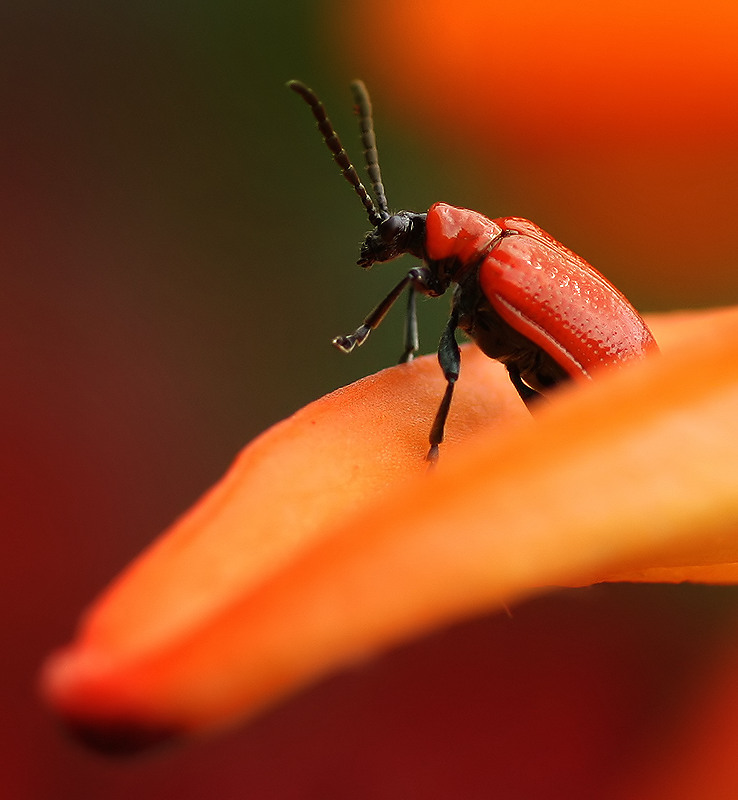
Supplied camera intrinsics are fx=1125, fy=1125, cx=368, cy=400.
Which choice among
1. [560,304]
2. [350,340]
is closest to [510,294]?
[560,304]

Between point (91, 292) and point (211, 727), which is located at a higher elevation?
point (91, 292)

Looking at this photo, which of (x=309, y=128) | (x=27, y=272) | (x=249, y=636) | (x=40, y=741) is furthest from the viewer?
(x=309, y=128)

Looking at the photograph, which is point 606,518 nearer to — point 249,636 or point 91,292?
point 249,636

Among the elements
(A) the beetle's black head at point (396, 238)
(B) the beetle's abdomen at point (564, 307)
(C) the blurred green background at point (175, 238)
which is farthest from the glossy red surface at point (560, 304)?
(C) the blurred green background at point (175, 238)

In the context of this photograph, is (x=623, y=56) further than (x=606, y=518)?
Yes

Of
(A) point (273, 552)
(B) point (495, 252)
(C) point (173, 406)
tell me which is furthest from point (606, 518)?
(C) point (173, 406)

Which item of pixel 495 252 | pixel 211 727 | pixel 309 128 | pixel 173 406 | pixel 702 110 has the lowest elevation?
pixel 211 727
